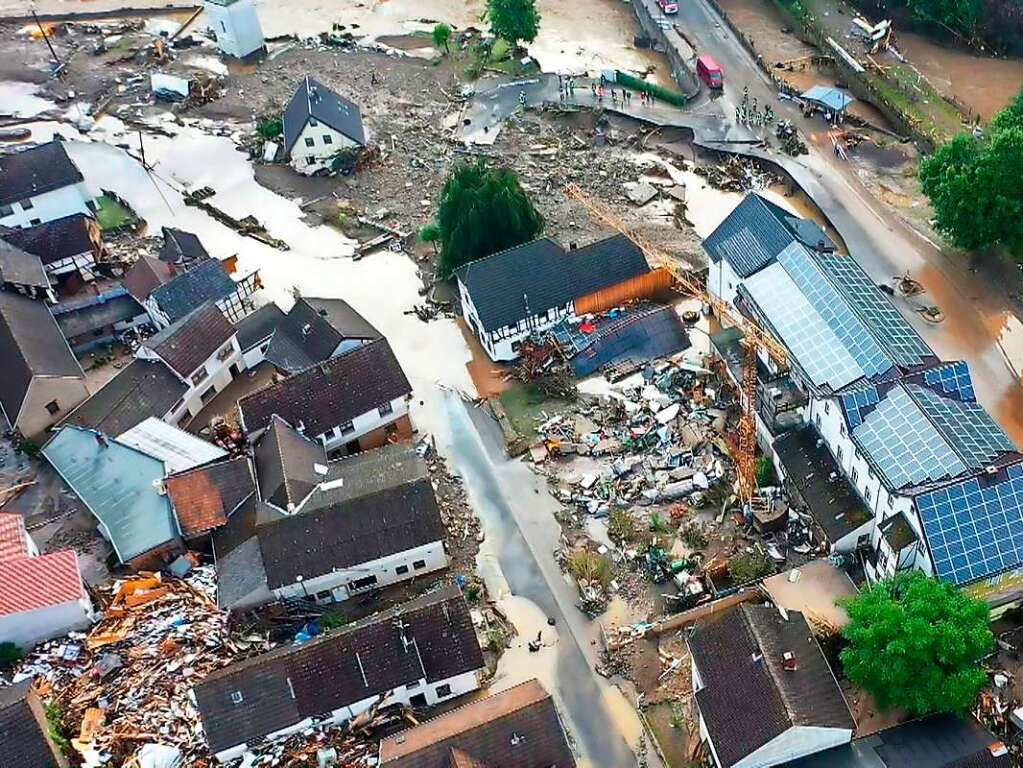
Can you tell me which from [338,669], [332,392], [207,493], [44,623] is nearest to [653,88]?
[332,392]

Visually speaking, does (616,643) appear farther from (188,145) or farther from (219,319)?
(188,145)

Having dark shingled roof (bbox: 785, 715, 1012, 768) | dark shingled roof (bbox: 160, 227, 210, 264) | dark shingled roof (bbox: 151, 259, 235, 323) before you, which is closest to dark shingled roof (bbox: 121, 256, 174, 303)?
dark shingled roof (bbox: 151, 259, 235, 323)

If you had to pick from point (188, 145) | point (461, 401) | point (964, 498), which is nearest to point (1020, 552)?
point (964, 498)

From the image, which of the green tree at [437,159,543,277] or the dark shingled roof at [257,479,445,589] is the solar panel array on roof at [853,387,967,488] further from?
the green tree at [437,159,543,277]

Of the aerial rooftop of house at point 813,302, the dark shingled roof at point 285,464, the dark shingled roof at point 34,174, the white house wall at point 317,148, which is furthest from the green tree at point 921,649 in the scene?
the dark shingled roof at point 34,174

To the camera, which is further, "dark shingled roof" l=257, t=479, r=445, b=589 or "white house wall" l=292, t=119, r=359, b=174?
"white house wall" l=292, t=119, r=359, b=174

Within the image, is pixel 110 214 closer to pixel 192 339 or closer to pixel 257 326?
pixel 257 326
